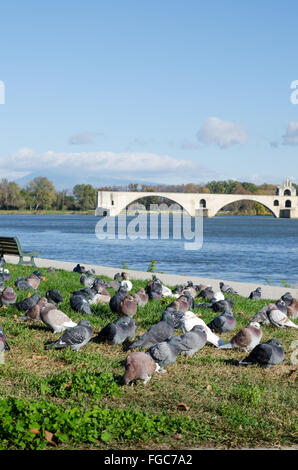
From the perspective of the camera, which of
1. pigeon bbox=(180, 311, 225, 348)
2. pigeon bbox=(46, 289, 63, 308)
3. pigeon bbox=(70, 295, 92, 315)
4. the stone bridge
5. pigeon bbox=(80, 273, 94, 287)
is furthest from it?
the stone bridge

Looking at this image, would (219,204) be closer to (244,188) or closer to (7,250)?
(244,188)

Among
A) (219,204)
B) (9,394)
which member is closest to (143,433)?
(9,394)

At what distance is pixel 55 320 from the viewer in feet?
24.1

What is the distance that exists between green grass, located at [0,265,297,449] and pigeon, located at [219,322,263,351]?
10 centimetres

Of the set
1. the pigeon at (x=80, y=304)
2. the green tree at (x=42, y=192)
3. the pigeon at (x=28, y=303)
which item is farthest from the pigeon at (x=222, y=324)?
the green tree at (x=42, y=192)

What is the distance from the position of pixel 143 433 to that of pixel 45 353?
2.53 meters

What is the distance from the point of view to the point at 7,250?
15977 millimetres

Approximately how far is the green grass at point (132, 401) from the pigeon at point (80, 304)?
118 cm

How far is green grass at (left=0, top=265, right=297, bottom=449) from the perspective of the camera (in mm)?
4273

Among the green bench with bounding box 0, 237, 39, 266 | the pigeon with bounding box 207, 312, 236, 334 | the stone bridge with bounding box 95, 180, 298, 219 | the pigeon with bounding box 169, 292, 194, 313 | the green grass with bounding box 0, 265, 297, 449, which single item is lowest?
the green grass with bounding box 0, 265, 297, 449

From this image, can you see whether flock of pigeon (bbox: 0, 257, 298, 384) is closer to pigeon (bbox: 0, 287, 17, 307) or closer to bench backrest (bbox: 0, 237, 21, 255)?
pigeon (bbox: 0, 287, 17, 307)

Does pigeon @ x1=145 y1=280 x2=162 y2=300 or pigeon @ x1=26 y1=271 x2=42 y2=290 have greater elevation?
pigeon @ x1=26 y1=271 x2=42 y2=290

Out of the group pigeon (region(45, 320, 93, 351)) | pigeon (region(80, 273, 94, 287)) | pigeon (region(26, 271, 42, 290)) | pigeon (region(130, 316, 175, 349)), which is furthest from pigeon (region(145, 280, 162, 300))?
pigeon (region(45, 320, 93, 351))

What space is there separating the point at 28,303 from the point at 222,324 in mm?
3022
